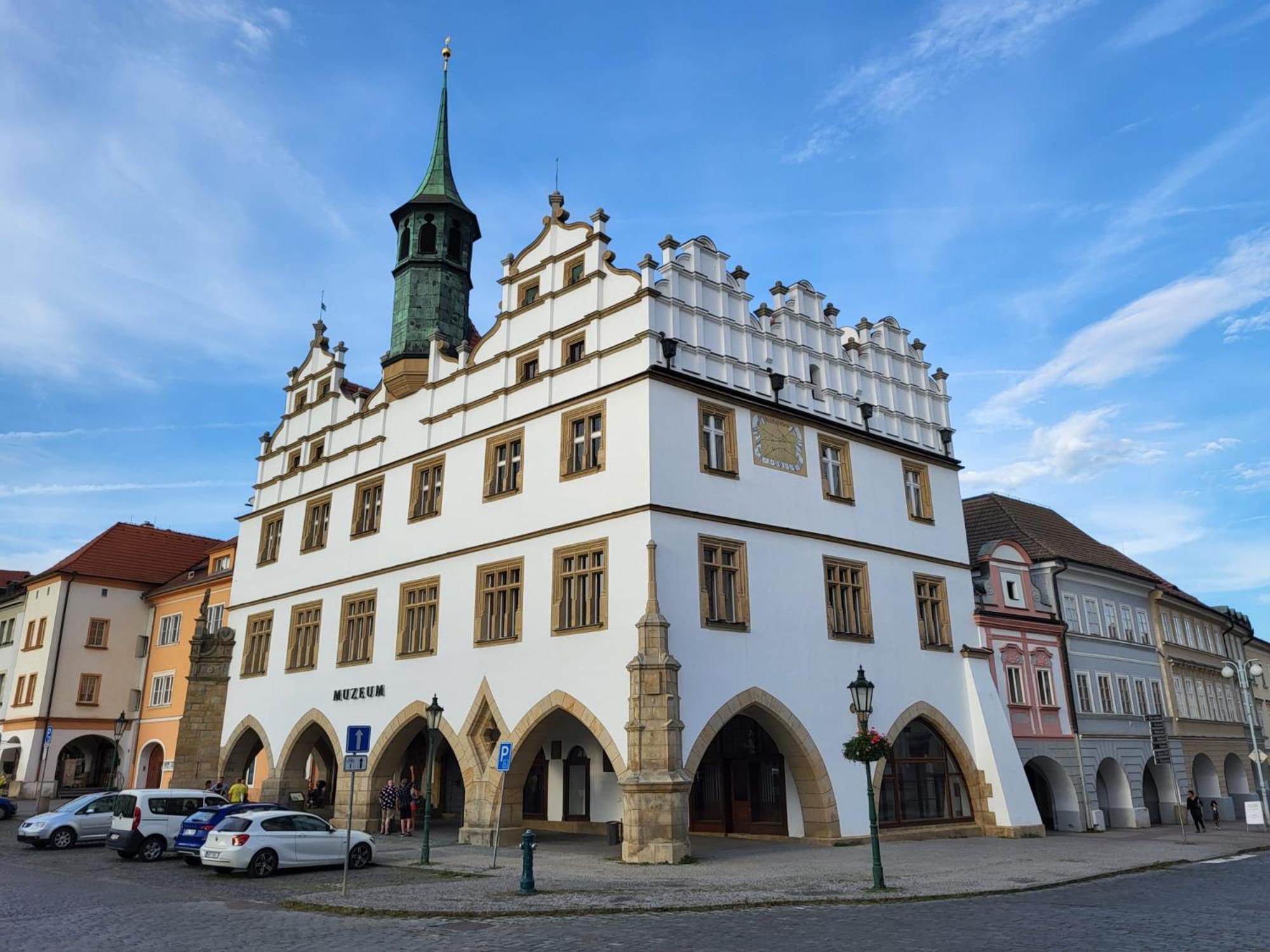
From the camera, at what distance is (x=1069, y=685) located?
3444 centimetres

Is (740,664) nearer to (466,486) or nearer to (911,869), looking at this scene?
(911,869)

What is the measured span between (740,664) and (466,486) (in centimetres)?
994

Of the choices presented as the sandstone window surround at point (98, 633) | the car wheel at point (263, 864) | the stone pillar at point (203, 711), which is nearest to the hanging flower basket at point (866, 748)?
the car wheel at point (263, 864)

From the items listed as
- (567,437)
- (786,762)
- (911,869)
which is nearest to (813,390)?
(567,437)

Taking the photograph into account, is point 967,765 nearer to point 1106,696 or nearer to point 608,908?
point 1106,696

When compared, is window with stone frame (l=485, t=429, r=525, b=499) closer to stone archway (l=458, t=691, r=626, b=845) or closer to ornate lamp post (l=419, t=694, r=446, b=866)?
stone archway (l=458, t=691, r=626, b=845)

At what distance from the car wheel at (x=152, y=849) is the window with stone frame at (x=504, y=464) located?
453 inches

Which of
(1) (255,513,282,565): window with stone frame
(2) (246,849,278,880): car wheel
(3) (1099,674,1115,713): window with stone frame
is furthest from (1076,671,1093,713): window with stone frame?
(1) (255,513,282,565): window with stone frame

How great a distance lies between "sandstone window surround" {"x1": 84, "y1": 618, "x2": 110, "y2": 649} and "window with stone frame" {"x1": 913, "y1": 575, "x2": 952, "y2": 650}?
40298mm

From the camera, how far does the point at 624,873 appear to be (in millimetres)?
18547

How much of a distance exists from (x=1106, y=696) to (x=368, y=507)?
90.8 feet

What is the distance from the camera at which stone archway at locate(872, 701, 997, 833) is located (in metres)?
27.6

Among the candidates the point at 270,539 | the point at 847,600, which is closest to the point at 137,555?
the point at 270,539

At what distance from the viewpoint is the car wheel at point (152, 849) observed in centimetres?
2216
